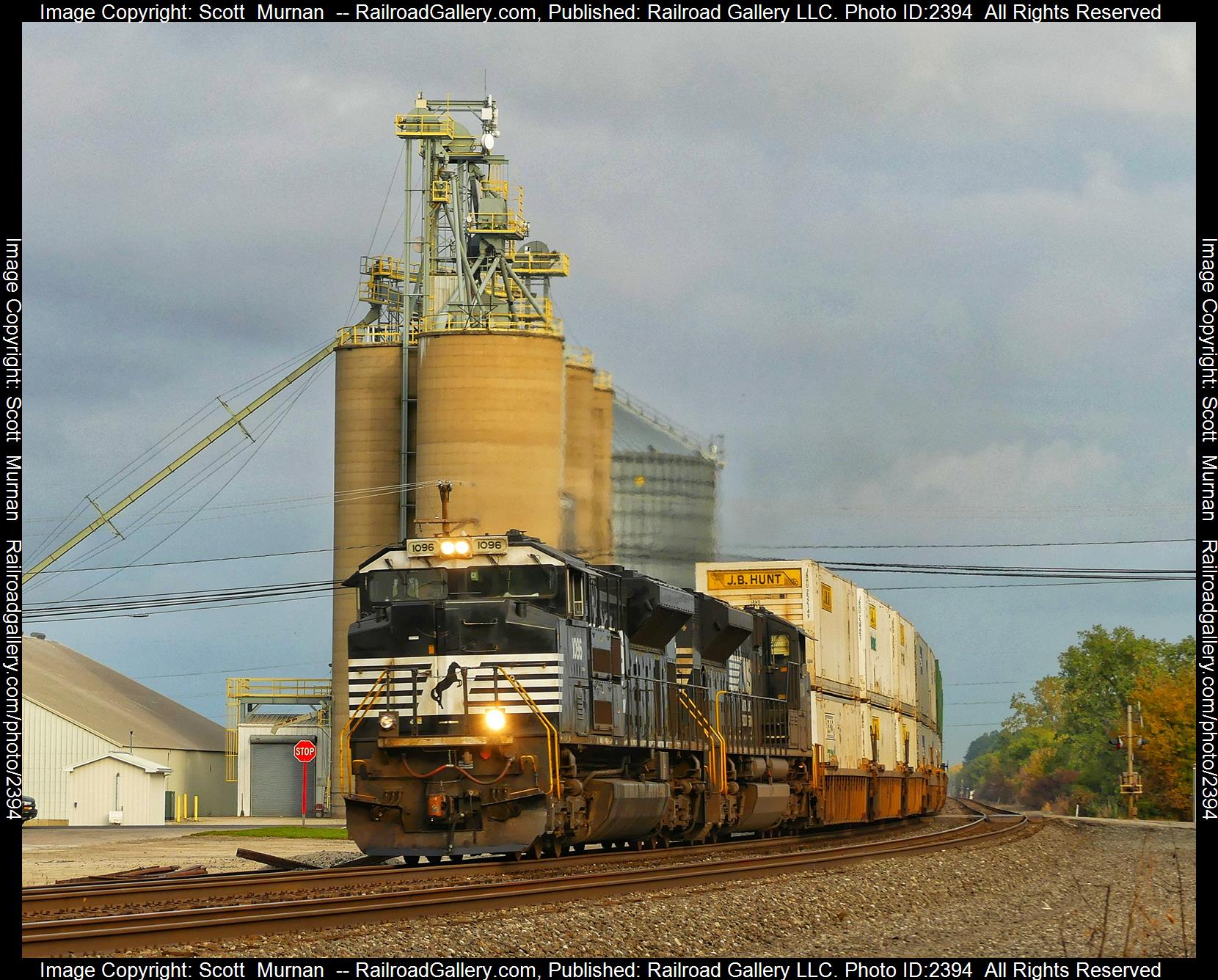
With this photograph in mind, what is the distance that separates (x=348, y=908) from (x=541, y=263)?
4188 cm

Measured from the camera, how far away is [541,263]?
52.0 meters

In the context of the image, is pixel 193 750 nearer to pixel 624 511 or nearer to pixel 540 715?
pixel 624 511

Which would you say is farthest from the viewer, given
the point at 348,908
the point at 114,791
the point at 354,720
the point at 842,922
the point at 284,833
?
the point at 114,791

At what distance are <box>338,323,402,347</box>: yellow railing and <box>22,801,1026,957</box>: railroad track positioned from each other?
110 ft

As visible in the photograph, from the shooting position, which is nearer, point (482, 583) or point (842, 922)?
point (842, 922)

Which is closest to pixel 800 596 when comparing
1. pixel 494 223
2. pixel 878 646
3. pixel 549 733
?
pixel 878 646

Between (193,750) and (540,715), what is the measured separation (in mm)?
41859

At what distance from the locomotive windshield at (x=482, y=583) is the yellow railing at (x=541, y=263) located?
34.9 m

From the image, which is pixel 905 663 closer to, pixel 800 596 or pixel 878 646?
pixel 878 646

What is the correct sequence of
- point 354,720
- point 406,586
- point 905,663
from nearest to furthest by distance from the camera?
point 354,720 < point 406,586 < point 905,663

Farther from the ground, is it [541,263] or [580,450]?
[541,263]

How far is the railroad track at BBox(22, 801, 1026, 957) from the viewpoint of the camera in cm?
996

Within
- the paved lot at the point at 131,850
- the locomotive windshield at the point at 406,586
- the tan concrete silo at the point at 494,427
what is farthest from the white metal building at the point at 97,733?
the locomotive windshield at the point at 406,586
